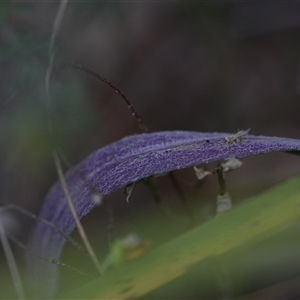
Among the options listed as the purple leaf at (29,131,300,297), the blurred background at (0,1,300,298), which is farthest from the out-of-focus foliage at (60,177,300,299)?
the blurred background at (0,1,300,298)

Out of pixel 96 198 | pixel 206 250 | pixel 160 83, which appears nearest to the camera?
pixel 206 250

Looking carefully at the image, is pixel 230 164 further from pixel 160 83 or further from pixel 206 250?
pixel 160 83

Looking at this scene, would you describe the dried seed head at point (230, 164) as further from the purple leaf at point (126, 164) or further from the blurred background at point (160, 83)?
the blurred background at point (160, 83)

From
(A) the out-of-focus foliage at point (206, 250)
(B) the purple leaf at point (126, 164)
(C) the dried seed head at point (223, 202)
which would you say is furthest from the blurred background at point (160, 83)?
(A) the out-of-focus foliage at point (206, 250)

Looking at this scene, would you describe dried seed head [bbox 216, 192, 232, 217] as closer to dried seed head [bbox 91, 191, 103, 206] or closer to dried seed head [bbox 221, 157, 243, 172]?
dried seed head [bbox 221, 157, 243, 172]

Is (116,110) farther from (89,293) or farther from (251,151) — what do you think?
(89,293)

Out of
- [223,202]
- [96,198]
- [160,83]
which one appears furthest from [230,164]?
[160,83]
